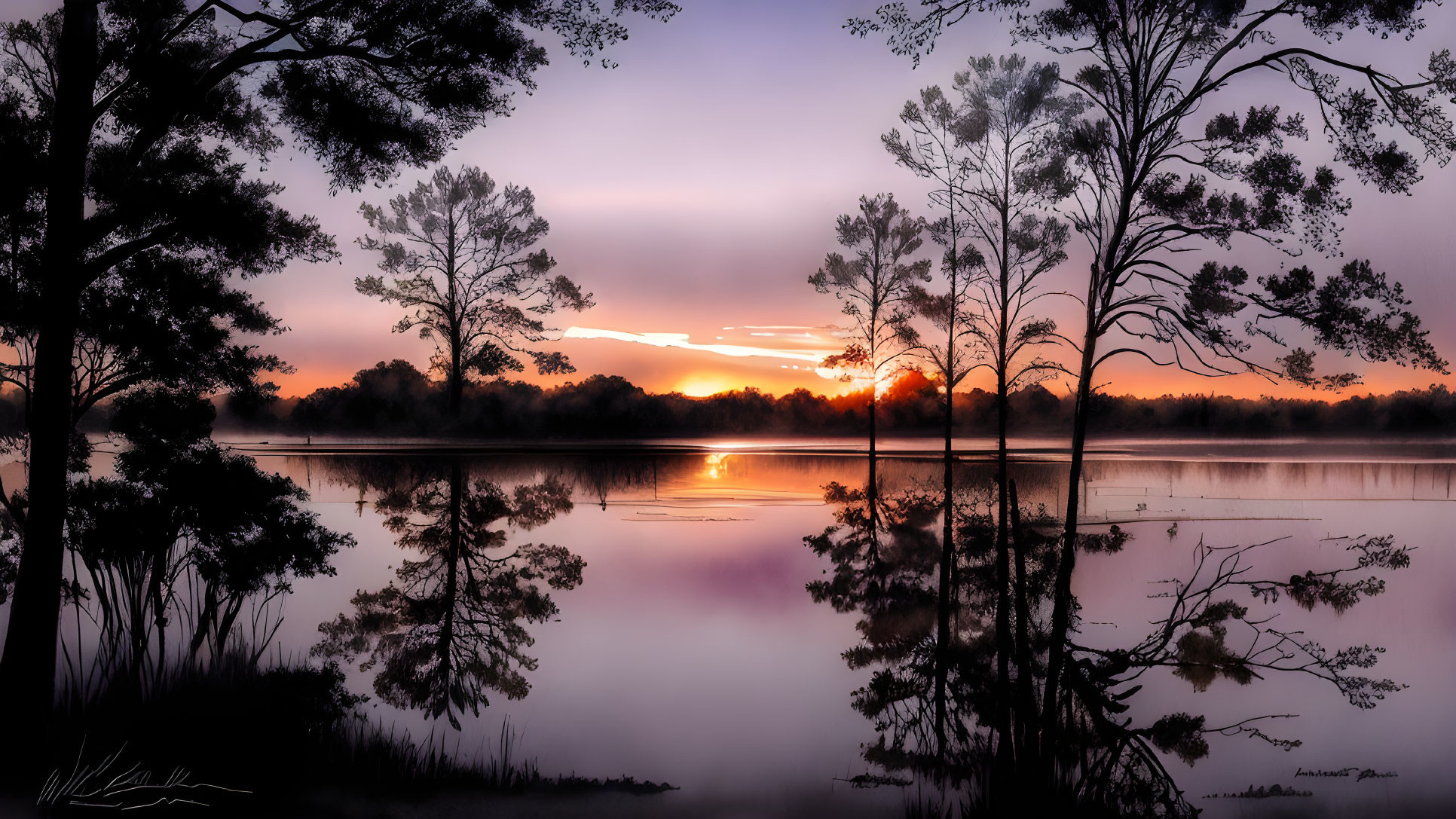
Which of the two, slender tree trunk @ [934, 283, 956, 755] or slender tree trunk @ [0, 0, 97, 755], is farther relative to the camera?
slender tree trunk @ [934, 283, 956, 755]

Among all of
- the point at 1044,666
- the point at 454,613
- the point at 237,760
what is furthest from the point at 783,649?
the point at 237,760

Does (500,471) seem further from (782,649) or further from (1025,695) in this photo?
(1025,695)

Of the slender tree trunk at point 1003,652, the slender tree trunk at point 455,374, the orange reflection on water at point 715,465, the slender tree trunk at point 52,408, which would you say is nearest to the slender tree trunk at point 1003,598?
the slender tree trunk at point 1003,652

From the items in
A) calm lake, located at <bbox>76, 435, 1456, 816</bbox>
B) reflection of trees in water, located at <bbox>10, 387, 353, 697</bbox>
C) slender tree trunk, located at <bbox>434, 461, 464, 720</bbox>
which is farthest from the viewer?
slender tree trunk, located at <bbox>434, 461, 464, 720</bbox>

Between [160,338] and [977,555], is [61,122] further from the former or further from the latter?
[977,555]

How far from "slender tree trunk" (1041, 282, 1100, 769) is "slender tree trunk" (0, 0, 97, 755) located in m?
8.70

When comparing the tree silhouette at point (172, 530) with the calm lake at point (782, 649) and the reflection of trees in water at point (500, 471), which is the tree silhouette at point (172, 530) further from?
the reflection of trees in water at point (500, 471)

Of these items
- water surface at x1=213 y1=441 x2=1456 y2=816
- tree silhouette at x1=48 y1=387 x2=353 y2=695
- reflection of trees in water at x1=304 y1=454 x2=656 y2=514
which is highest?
tree silhouette at x1=48 y1=387 x2=353 y2=695

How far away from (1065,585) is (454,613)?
9.91 m

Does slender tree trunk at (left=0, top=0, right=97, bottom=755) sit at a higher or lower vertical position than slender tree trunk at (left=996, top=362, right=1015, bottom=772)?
higher

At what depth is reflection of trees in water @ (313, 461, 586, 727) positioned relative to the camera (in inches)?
354

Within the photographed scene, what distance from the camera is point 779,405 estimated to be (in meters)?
71.7

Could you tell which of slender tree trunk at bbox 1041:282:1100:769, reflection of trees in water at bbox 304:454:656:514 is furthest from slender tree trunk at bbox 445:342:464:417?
slender tree trunk at bbox 1041:282:1100:769

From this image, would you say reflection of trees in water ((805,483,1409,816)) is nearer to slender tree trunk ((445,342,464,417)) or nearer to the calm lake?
the calm lake
